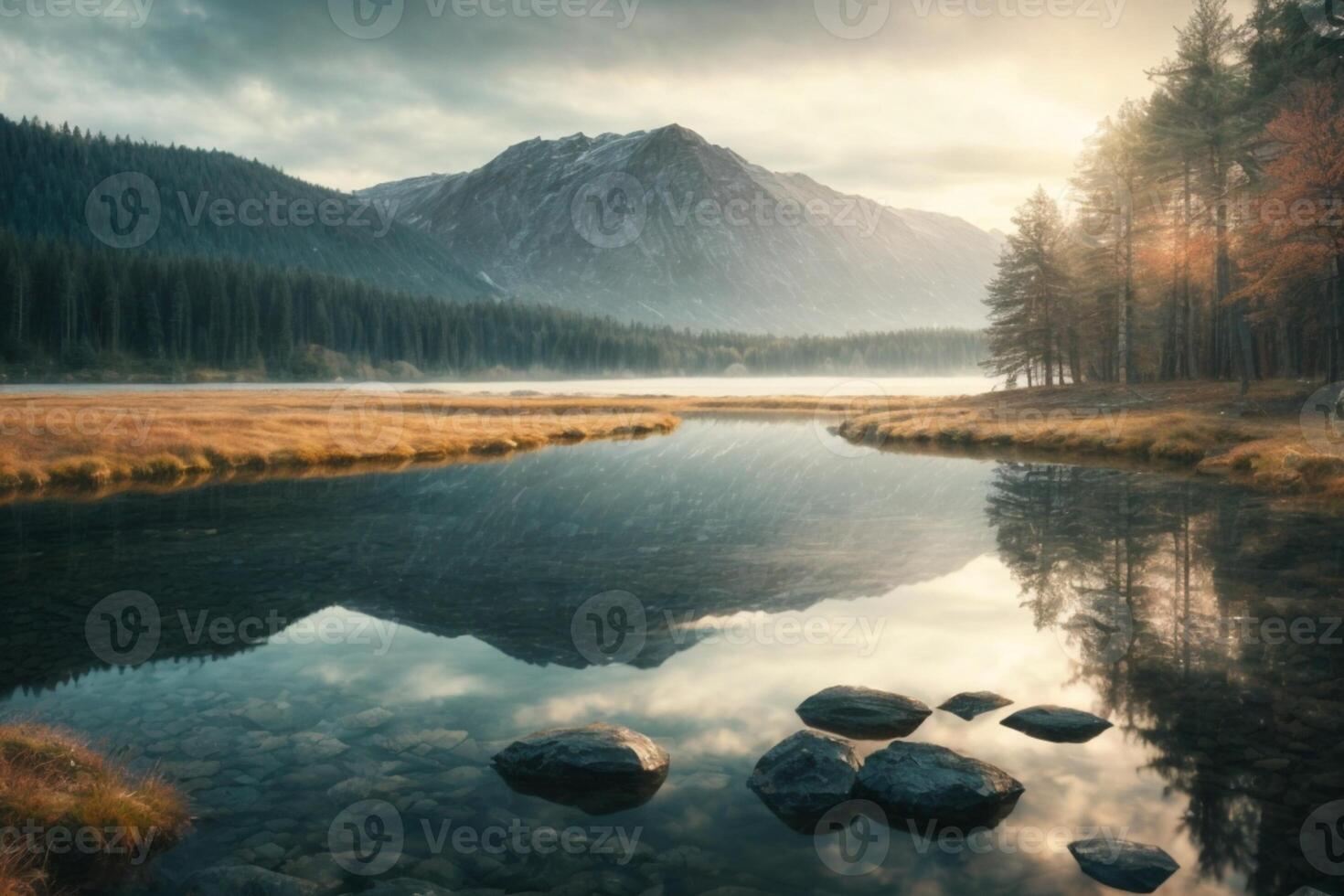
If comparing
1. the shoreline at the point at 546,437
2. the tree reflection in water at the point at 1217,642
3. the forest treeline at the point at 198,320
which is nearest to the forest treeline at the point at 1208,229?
the shoreline at the point at 546,437

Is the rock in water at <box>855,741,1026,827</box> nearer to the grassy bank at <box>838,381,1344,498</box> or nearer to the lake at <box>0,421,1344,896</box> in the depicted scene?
the lake at <box>0,421,1344,896</box>

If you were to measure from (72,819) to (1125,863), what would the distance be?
9107 millimetres

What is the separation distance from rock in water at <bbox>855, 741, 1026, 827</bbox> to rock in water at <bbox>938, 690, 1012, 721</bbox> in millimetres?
2039

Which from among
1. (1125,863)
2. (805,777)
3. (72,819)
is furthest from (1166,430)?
(72,819)

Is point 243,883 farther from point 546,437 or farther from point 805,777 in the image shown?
point 546,437

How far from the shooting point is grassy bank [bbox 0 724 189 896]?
6402 mm

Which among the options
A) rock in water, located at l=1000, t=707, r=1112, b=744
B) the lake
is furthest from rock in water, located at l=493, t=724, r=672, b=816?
rock in water, located at l=1000, t=707, r=1112, b=744

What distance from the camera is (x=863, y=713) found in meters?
10.1

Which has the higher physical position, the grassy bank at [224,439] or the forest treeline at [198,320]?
the forest treeline at [198,320]

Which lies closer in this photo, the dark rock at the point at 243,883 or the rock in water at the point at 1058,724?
the dark rock at the point at 243,883

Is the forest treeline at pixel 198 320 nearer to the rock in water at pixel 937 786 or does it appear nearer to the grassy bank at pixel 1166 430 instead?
the grassy bank at pixel 1166 430

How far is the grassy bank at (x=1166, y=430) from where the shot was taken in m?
28.9

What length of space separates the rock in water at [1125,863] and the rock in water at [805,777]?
219 cm

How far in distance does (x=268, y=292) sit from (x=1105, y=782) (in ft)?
494
